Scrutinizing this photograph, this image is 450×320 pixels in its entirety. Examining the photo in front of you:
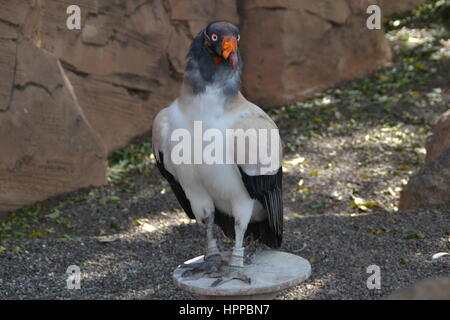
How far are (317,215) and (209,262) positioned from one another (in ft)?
7.36

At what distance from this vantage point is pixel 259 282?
348 cm

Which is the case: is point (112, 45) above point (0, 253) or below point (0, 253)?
above

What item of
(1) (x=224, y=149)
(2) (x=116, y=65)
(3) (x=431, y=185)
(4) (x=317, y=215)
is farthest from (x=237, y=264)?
(2) (x=116, y=65)

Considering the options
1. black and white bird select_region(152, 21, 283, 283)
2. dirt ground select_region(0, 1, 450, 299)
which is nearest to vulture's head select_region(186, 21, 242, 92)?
black and white bird select_region(152, 21, 283, 283)

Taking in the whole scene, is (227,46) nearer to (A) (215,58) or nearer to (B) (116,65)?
(A) (215,58)

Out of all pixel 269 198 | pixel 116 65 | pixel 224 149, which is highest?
pixel 116 65

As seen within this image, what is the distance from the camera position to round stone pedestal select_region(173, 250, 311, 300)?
3422 mm

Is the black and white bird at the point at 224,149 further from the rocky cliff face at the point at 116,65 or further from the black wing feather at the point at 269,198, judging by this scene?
the rocky cliff face at the point at 116,65

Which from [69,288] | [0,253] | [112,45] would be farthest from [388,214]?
[112,45]

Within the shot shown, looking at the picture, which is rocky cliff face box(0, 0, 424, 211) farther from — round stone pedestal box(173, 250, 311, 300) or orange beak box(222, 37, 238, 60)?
orange beak box(222, 37, 238, 60)
